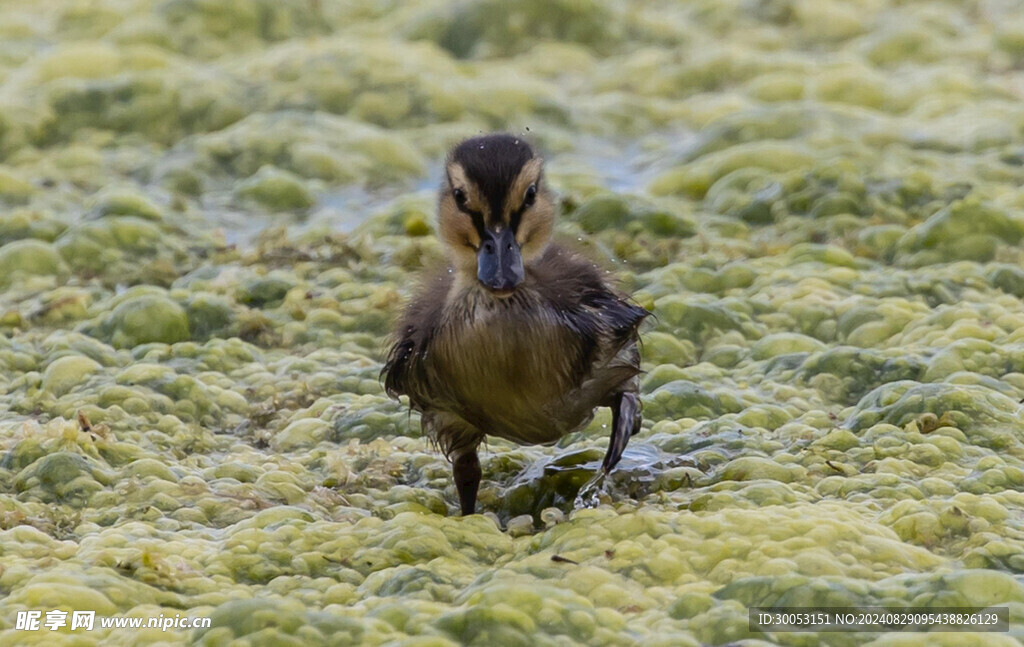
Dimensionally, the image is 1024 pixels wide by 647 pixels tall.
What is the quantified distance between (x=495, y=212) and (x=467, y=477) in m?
0.79

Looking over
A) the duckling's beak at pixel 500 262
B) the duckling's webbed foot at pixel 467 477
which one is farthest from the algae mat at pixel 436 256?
the duckling's beak at pixel 500 262

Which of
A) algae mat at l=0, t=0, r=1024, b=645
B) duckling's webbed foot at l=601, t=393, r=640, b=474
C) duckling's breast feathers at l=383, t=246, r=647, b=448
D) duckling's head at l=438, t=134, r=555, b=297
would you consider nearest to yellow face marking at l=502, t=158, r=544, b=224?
duckling's head at l=438, t=134, r=555, b=297

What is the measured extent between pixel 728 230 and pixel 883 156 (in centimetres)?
124

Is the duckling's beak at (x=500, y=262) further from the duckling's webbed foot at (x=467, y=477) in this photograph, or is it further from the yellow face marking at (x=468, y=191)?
the duckling's webbed foot at (x=467, y=477)

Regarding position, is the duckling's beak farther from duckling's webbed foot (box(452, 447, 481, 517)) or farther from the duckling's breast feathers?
duckling's webbed foot (box(452, 447, 481, 517))

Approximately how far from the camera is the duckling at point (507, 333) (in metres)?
4.07

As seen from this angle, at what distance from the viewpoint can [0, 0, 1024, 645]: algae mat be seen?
3572 mm

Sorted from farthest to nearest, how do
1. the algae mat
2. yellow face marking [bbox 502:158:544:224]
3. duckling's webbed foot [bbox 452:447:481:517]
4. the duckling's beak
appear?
duckling's webbed foot [bbox 452:447:481:517], yellow face marking [bbox 502:158:544:224], the duckling's beak, the algae mat

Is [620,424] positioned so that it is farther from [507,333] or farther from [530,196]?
[530,196]

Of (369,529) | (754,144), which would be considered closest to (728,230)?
(754,144)

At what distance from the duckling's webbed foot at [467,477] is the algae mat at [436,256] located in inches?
3.9

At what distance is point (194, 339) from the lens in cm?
573

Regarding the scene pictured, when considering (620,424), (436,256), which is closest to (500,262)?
(620,424)

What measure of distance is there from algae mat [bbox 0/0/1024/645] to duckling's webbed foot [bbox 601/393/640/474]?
0.37 feet
